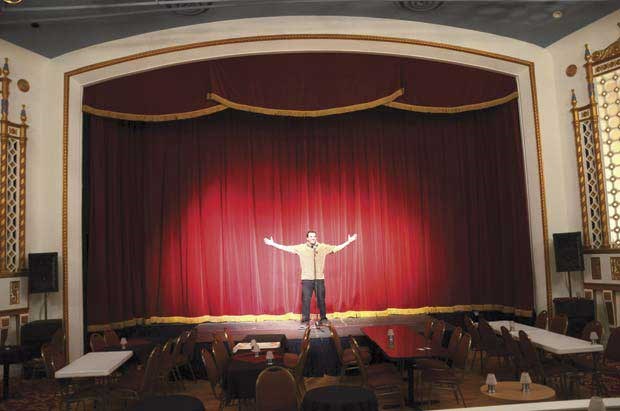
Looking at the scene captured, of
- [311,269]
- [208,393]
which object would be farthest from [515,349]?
[311,269]

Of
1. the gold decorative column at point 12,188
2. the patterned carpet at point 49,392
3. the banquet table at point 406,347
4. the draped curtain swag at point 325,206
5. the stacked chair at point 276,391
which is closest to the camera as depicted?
the stacked chair at point 276,391

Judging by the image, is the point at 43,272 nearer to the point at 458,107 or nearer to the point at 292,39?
the point at 292,39

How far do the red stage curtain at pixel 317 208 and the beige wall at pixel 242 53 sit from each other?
4.02 ft

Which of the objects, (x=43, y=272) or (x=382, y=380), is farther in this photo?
(x=43, y=272)

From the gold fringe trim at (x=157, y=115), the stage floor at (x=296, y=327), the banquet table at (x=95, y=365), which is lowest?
the stage floor at (x=296, y=327)

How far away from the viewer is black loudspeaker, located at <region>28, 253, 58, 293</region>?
29.2ft

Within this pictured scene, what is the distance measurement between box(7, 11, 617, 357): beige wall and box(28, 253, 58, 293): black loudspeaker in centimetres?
63

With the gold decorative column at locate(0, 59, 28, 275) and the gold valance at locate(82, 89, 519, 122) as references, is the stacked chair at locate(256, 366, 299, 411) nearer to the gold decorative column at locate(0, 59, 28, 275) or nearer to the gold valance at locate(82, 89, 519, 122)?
the gold decorative column at locate(0, 59, 28, 275)

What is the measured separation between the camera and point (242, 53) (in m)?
10.2

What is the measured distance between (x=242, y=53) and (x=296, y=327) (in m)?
5.12

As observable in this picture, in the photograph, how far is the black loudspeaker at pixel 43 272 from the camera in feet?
29.2

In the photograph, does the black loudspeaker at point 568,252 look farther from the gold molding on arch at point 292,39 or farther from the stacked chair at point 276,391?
the stacked chair at point 276,391

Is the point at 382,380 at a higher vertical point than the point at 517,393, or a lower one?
lower

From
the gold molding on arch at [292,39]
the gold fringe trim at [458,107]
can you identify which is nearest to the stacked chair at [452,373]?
the gold molding on arch at [292,39]
